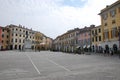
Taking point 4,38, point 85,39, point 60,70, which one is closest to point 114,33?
point 85,39

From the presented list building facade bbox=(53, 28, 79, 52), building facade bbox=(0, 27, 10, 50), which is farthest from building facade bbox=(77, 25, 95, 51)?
building facade bbox=(0, 27, 10, 50)

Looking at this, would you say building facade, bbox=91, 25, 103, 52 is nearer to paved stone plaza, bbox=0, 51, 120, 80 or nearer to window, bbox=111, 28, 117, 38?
window, bbox=111, 28, 117, 38

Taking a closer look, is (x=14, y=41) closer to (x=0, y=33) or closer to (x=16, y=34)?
(x=16, y=34)

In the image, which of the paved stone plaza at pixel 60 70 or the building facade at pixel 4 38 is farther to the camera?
the building facade at pixel 4 38

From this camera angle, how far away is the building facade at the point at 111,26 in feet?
137

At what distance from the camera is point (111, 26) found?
Result: 44.4 meters

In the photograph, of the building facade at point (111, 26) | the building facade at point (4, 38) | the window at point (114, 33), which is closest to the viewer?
the building facade at point (111, 26)

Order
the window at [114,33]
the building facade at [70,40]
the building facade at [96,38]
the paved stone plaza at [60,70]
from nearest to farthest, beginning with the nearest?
1. the paved stone plaza at [60,70]
2. the window at [114,33]
3. the building facade at [96,38]
4. the building facade at [70,40]

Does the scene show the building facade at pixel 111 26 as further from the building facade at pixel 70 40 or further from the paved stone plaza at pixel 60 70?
the building facade at pixel 70 40

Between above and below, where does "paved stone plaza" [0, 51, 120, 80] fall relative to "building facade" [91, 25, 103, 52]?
below

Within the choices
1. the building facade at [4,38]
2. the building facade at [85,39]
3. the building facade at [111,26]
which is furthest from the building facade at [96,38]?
the building facade at [4,38]

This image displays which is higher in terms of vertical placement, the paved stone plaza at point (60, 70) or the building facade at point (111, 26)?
the building facade at point (111, 26)

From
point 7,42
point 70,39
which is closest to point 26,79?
point 70,39

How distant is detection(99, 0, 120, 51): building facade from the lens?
41.7 metres
